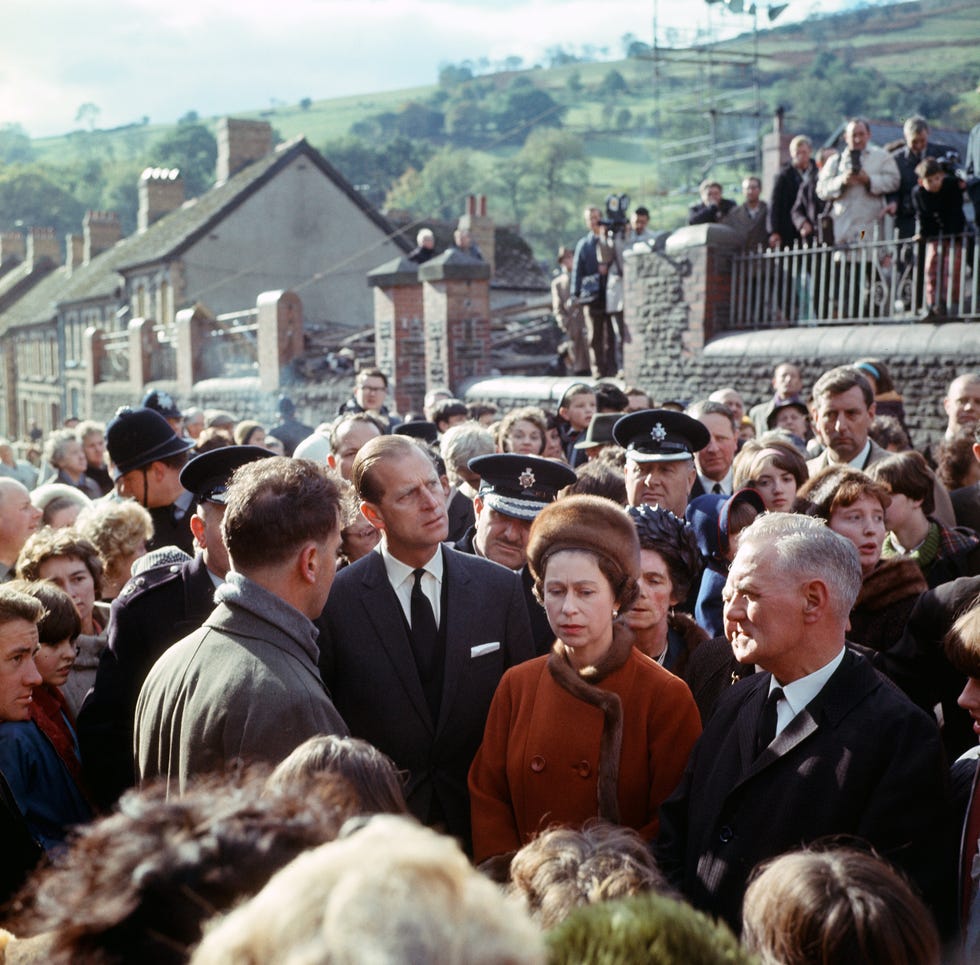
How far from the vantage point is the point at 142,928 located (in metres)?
1.40

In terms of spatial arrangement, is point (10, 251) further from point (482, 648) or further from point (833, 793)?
point (833, 793)

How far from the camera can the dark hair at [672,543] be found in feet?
14.0

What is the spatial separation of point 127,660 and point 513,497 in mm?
1750

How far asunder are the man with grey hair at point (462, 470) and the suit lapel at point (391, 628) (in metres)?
2.13

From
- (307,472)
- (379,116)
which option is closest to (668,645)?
(307,472)

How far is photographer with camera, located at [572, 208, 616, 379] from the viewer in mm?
15828

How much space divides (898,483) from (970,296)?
6.97m

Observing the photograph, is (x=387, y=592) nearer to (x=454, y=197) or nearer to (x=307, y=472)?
(x=307, y=472)

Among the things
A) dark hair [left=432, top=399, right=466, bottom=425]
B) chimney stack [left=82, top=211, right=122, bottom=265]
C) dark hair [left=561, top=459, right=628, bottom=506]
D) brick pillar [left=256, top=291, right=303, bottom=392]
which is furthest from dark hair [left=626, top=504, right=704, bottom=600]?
chimney stack [left=82, top=211, right=122, bottom=265]

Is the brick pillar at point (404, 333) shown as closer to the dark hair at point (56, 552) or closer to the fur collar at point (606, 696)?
the dark hair at point (56, 552)

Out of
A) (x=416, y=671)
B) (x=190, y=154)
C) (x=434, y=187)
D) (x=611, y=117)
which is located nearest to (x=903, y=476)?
(x=416, y=671)

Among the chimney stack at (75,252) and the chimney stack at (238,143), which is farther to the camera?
the chimney stack at (75,252)

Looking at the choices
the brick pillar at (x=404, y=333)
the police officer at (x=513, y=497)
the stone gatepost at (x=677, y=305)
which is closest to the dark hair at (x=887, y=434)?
the police officer at (x=513, y=497)

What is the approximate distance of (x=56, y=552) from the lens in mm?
4973
